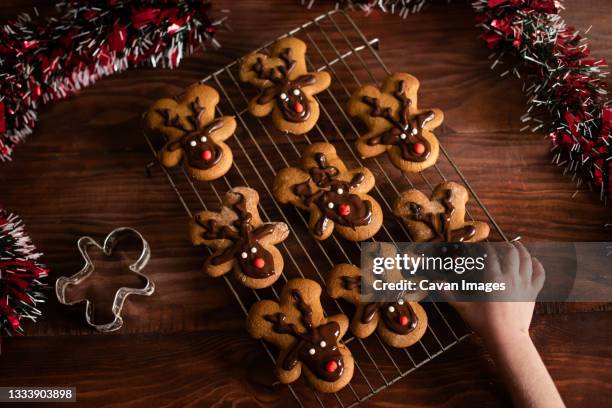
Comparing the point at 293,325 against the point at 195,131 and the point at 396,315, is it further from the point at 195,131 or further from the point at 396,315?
the point at 195,131

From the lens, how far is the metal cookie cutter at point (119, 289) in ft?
4.52

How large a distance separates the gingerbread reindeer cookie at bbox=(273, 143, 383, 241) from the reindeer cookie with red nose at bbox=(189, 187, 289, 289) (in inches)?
2.7

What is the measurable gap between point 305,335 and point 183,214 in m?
0.41

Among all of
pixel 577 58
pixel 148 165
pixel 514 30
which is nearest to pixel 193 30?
pixel 148 165

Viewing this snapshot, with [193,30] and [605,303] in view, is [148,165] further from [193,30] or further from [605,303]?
[605,303]

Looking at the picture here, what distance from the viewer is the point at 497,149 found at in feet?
4.89

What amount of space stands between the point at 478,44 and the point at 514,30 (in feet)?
0.39

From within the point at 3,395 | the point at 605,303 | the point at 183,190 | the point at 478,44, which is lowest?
the point at 3,395

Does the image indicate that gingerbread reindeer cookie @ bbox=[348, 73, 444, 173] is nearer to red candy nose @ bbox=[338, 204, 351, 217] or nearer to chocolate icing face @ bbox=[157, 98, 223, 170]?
red candy nose @ bbox=[338, 204, 351, 217]

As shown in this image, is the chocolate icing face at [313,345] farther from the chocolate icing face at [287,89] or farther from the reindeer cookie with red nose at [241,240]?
the chocolate icing face at [287,89]

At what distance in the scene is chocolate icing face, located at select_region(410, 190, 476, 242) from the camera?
1312 millimetres

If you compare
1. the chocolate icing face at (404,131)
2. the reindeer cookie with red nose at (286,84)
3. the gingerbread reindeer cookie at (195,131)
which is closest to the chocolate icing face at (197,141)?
the gingerbread reindeer cookie at (195,131)

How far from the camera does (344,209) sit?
1.34 meters

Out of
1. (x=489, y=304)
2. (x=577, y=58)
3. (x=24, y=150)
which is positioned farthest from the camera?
(x=24, y=150)
